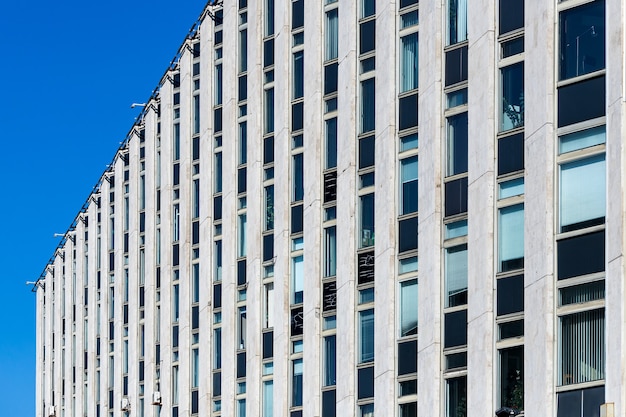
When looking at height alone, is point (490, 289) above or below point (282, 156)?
below

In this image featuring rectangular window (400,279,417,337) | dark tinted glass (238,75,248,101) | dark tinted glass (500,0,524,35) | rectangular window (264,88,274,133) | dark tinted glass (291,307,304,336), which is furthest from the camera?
dark tinted glass (238,75,248,101)

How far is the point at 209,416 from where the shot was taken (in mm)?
66312

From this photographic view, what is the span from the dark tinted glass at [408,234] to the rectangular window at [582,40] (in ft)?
27.8

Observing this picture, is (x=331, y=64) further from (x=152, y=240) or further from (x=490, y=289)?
(x=152, y=240)

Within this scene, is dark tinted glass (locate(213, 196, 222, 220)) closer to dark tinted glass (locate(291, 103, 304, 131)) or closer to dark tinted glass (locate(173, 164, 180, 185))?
dark tinted glass (locate(173, 164, 180, 185))

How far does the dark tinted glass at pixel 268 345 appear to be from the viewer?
199 ft

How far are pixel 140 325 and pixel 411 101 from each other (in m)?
27.8

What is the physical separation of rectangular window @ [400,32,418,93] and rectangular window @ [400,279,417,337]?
620 cm

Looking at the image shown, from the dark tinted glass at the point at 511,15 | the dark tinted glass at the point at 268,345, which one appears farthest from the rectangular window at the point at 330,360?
the dark tinted glass at the point at 511,15

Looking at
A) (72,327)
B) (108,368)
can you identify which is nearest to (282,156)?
(108,368)

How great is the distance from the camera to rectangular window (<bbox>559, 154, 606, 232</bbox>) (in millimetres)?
42719

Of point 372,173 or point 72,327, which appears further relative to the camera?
point 72,327

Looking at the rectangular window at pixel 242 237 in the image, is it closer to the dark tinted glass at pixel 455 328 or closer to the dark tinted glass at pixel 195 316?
the dark tinted glass at pixel 195 316

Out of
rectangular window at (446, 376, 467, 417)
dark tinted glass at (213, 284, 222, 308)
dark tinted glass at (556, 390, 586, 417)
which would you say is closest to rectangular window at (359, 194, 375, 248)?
rectangular window at (446, 376, 467, 417)
